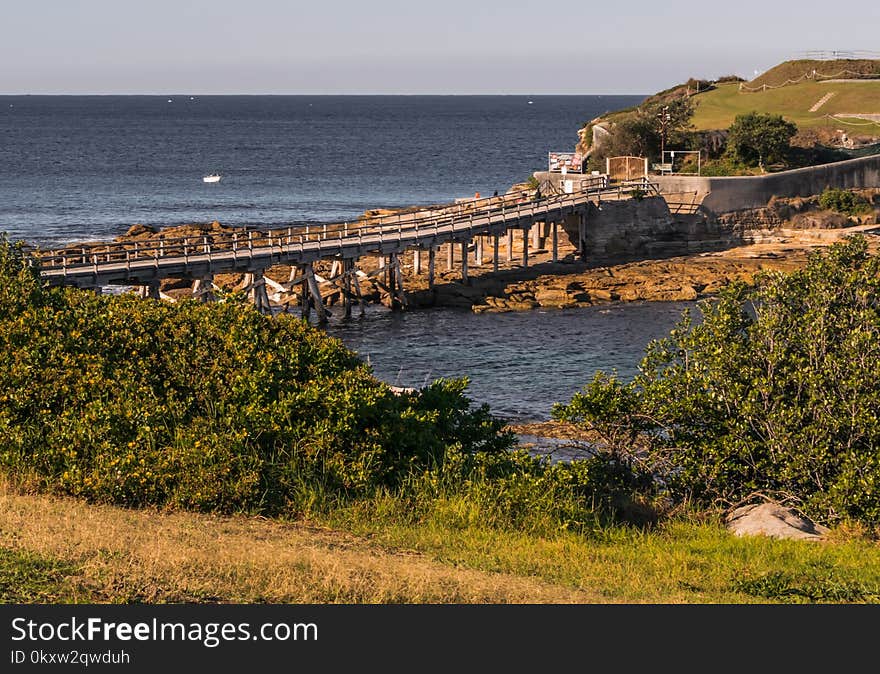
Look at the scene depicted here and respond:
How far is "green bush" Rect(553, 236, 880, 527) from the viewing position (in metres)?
20.0

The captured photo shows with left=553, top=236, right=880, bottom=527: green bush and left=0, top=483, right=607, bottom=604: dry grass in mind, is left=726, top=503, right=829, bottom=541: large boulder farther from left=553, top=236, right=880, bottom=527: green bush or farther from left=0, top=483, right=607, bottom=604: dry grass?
left=0, top=483, right=607, bottom=604: dry grass

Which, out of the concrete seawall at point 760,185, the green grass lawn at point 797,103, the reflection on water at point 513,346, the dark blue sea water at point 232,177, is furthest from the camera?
the dark blue sea water at point 232,177

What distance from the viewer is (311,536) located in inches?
671

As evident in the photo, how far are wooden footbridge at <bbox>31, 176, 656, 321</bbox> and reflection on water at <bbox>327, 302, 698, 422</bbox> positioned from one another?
222 cm

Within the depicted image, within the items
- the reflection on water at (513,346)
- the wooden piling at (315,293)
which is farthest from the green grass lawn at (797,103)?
the wooden piling at (315,293)

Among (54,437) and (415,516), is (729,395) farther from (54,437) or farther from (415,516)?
(54,437)

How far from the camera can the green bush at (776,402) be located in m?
20.0

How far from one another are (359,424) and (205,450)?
255cm

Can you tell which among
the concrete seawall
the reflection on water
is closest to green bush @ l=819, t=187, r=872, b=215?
the concrete seawall

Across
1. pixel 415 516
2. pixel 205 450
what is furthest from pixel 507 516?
pixel 205 450

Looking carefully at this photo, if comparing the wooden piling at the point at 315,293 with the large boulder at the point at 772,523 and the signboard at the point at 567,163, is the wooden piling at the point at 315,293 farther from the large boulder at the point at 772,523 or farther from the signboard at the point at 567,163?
the large boulder at the point at 772,523

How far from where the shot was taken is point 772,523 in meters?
19.4

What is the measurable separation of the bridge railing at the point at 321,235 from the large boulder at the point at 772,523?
26.6 meters

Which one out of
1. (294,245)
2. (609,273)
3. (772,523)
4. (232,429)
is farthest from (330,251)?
(772,523)
